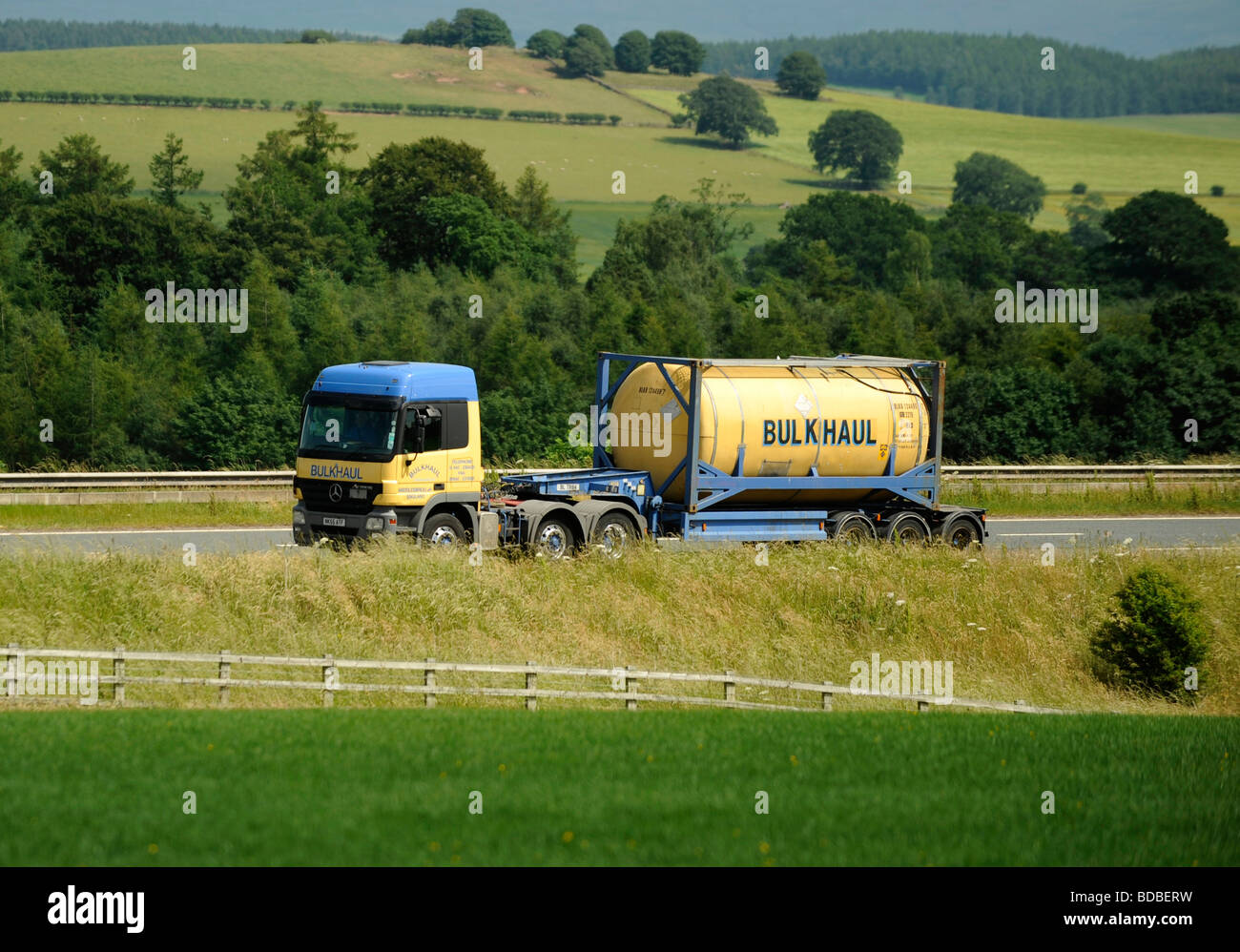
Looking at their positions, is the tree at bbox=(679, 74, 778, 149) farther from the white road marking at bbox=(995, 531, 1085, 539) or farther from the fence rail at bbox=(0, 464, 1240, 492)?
the white road marking at bbox=(995, 531, 1085, 539)

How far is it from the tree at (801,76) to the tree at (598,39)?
905 inches

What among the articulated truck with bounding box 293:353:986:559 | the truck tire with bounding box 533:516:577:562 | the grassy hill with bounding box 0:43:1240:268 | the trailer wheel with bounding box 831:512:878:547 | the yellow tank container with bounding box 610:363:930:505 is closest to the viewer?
the articulated truck with bounding box 293:353:986:559

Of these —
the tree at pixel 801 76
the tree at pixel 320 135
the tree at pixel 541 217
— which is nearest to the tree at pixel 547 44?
the tree at pixel 801 76

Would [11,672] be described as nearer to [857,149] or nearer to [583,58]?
[857,149]

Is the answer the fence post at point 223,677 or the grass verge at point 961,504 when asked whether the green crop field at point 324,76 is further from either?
the fence post at point 223,677

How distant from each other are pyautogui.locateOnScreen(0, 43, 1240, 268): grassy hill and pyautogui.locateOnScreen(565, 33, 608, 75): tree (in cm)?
292

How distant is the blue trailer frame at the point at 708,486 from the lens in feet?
74.6

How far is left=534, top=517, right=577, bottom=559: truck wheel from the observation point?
2180 cm

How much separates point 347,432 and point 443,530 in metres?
2.04

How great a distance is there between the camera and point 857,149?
149 meters

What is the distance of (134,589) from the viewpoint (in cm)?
1928

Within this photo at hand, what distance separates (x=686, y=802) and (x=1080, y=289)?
81448 mm

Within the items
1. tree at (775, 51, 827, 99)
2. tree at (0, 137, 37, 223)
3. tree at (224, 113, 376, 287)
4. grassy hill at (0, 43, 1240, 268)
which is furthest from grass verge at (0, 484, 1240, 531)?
tree at (775, 51, 827, 99)

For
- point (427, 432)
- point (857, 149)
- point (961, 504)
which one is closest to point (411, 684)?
point (427, 432)
